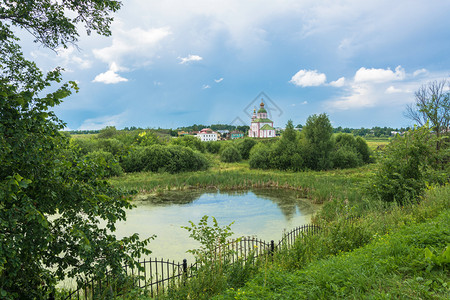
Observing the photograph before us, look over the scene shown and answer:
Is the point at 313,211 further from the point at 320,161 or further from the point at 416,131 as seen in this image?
the point at 320,161

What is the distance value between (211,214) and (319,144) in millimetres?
20744

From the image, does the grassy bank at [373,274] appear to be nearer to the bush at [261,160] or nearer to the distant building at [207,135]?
the bush at [261,160]

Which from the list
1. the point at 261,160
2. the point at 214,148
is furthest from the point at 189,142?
the point at 261,160

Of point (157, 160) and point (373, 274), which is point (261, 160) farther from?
point (373, 274)

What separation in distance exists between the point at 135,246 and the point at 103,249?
453 mm

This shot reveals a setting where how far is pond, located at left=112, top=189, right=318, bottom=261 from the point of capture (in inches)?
371

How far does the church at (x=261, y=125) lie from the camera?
76.6m

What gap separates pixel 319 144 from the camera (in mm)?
30344

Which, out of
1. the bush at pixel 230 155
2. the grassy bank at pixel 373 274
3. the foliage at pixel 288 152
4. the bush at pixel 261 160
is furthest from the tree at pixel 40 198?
the bush at pixel 230 155

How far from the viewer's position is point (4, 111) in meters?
3.11

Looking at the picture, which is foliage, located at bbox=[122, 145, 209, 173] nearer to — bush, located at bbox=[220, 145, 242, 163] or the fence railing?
bush, located at bbox=[220, 145, 242, 163]

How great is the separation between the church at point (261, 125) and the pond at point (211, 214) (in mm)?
57702

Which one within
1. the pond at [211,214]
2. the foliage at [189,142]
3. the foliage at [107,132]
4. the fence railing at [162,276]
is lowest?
the pond at [211,214]

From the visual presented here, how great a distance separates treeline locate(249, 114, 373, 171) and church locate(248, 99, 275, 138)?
141 feet
